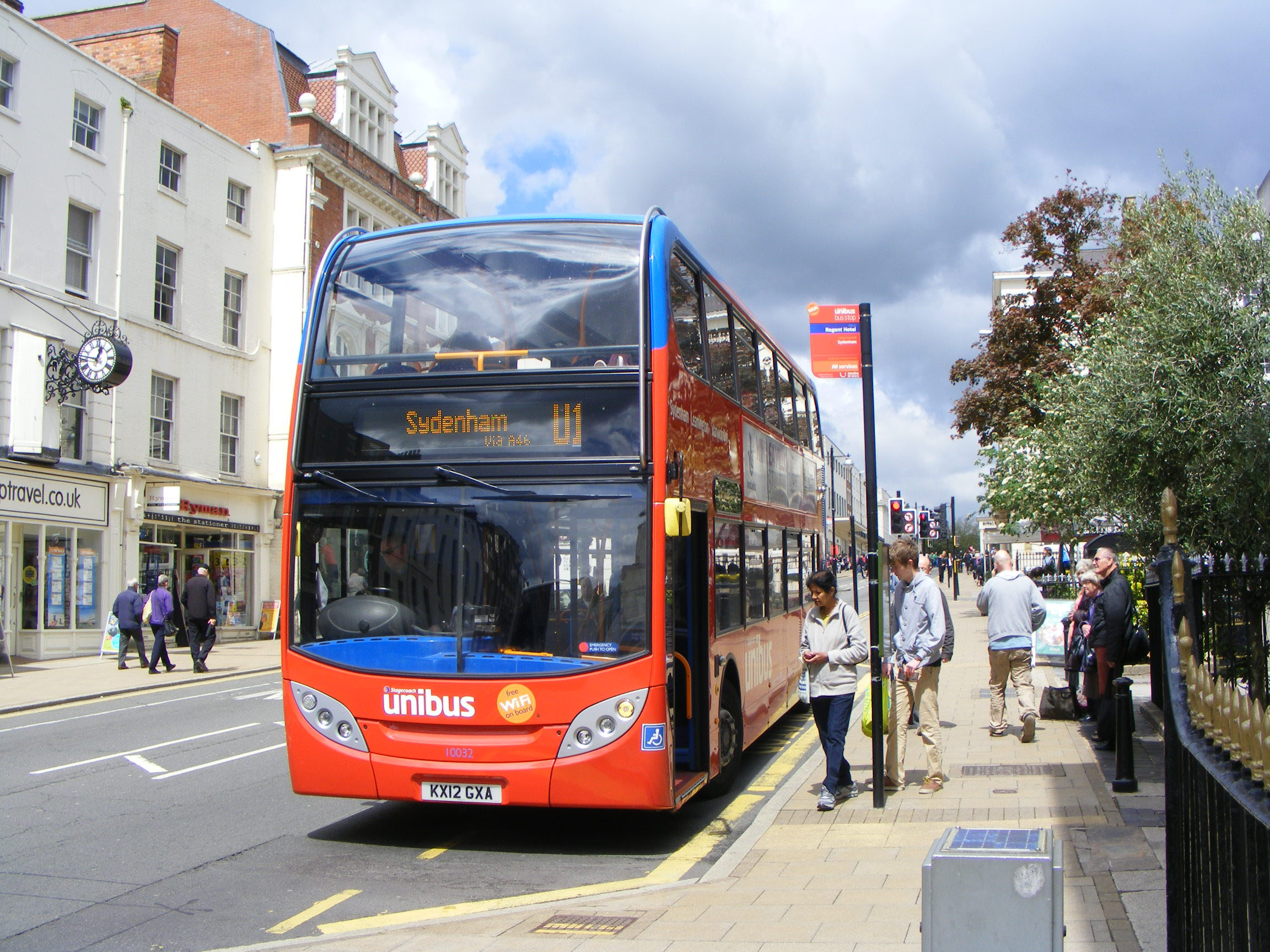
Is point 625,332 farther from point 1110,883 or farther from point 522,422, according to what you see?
point 1110,883

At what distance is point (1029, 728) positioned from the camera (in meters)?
11.0

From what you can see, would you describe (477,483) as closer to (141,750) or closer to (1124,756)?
(1124,756)

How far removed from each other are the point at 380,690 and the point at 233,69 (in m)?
33.7

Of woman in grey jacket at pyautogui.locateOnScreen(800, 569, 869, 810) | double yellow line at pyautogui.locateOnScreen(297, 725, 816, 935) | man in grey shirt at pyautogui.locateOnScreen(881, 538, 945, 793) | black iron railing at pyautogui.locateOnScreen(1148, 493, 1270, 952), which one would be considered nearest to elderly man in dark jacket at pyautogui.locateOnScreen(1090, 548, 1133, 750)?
man in grey shirt at pyautogui.locateOnScreen(881, 538, 945, 793)

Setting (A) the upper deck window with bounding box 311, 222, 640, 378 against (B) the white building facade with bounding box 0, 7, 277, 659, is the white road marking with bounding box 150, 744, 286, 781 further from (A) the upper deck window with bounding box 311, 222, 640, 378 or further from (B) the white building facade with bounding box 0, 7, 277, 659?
(B) the white building facade with bounding box 0, 7, 277, 659

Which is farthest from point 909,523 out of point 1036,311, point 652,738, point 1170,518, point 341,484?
point 1170,518

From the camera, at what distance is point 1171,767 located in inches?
157

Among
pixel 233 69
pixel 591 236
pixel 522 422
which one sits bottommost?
pixel 522 422

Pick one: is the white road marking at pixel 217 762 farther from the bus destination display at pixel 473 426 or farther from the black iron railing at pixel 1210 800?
the black iron railing at pixel 1210 800

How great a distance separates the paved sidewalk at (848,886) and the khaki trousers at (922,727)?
21cm

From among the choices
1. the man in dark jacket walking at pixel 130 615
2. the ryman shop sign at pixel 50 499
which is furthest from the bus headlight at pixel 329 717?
the ryman shop sign at pixel 50 499

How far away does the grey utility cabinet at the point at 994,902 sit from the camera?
335cm

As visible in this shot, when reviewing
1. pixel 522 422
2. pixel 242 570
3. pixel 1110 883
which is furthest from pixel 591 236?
pixel 242 570

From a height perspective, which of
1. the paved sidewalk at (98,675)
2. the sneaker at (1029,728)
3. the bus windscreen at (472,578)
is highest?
the bus windscreen at (472,578)
